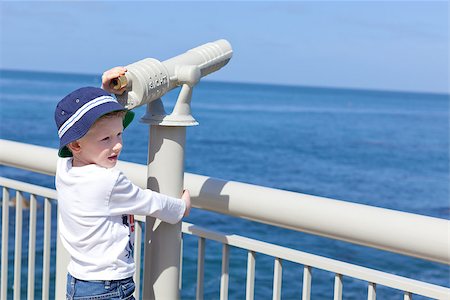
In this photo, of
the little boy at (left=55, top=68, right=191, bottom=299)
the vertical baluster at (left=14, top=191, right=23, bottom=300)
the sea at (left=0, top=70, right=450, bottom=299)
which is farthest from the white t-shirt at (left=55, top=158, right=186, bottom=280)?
the sea at (left=0, top=70, right=450, bottom=299)

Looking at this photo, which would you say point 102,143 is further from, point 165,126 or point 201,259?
point 201,259

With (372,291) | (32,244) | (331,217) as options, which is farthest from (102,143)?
(32,244)

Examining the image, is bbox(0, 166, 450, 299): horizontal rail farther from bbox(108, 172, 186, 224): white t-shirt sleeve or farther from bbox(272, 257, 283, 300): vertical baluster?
bbox(108, 172, 186, 224): white t-shirt sleeve

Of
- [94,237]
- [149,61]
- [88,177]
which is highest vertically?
[149,61]

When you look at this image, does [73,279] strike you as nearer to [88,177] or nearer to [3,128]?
[88,177]

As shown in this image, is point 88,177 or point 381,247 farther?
point 88,177

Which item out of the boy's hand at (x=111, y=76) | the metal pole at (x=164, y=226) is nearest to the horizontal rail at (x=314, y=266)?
the metal pole at (x=164, y=226)

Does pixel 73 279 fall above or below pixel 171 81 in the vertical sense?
below

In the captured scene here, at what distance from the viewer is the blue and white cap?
195 centimetres

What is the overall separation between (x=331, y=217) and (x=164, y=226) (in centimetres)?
52

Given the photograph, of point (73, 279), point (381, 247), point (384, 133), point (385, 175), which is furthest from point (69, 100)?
point (384, 133)

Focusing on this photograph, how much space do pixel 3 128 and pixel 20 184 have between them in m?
34.0

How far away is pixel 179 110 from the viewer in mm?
2084

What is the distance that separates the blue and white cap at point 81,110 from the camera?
1947 millimetres
